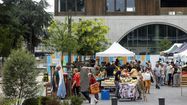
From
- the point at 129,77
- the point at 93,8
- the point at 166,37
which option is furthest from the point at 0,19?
the point at 129,77

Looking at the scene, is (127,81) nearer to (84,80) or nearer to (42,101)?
(84,80)

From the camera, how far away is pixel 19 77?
17281 millimetres

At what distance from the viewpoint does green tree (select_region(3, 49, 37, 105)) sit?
17297mm

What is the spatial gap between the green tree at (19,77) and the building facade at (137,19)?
59.3 meters

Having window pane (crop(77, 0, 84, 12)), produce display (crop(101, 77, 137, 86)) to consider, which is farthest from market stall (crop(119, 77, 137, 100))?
window pane (crop(77, 0, 84, 12))

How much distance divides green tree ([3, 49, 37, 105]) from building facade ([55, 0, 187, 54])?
2333 inches

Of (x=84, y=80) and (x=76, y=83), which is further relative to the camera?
(x=76, y=83)

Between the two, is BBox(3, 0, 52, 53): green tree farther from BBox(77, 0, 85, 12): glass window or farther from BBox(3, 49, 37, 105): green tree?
→ BBox(3, 49, 37, 105): green tree

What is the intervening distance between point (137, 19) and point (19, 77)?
61.1m

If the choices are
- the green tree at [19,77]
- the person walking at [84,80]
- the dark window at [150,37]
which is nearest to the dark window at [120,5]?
the dark window at [150,37]

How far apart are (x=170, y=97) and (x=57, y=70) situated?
5.87 m

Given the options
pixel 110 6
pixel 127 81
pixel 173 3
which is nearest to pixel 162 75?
pixel 127 81

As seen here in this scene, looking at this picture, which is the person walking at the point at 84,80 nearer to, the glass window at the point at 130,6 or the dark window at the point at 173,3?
the glass window at the point at 130,6

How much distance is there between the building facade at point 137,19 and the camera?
77.1 meters
